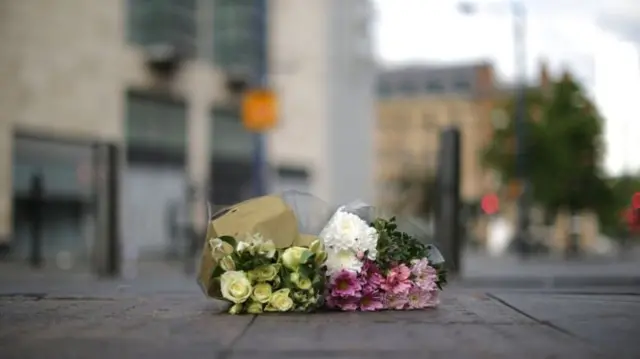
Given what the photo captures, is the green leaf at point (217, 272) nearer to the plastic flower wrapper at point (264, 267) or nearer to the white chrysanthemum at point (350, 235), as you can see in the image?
the plastic flower wrapper at point (264, 267)

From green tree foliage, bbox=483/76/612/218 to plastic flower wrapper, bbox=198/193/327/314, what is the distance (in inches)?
1969

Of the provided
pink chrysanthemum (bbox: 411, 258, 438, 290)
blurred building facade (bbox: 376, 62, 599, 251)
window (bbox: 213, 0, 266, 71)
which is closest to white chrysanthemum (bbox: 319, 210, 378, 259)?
pink chrysanthemum (bbox: 411, 258, 438, 290)

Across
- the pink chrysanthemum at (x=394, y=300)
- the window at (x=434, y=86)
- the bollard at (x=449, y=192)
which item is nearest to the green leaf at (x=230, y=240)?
the pink chrysanthemum at (x=394, y=300)

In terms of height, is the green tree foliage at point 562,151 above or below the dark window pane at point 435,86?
below

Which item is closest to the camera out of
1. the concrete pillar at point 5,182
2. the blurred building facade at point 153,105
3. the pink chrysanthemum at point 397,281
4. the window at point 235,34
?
the pink chrysanthemum at point 397,281

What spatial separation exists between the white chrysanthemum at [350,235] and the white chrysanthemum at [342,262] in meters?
0.03

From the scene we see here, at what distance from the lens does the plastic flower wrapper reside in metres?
8.12

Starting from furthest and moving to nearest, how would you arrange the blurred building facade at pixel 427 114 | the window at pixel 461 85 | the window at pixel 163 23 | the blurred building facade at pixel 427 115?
the window at pixel 461 85, the blurred building facade at pixel 427 114, the blurred building facade at pixel 427 115, the window at pixel 163 23

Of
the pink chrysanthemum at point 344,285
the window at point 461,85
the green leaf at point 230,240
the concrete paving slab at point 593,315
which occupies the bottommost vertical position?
the concrete paving slab at point 593,315

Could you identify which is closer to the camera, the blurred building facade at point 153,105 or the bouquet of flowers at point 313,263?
the bouquet of flowers at point 313,263

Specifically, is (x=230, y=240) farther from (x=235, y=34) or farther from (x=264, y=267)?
(x=235, y=34)

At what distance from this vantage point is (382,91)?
386 feet

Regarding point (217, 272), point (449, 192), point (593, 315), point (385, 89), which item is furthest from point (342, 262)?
point (385, 89)

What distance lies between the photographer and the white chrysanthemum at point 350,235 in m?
8.30
